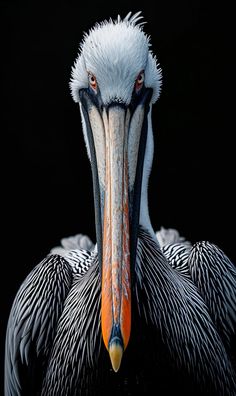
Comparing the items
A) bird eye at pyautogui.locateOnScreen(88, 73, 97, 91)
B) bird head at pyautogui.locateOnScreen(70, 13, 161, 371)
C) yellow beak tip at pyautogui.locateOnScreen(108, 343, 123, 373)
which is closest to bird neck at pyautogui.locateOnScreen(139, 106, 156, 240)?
bird head at pyautogui.locateOnScreen(70, 13, 161, 371)

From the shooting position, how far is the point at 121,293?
2324 mm

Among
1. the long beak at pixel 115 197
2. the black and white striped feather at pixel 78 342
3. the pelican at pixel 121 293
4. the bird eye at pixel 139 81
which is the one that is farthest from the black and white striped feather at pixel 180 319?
the bird eye at pixel 139 81

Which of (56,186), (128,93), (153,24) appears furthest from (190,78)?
(128,93)

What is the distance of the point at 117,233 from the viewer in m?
2.37

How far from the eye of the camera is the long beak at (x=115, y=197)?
2301mm

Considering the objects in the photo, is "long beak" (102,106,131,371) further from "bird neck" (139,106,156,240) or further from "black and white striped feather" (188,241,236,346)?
"black and white striped feather" (188,241,236,346)

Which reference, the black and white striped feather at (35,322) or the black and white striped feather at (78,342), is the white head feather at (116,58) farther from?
the black and white striped feather at (35,322)

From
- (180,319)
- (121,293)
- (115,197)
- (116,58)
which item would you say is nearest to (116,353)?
(121,293)

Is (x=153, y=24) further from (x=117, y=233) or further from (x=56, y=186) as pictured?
(x=117, y=233)

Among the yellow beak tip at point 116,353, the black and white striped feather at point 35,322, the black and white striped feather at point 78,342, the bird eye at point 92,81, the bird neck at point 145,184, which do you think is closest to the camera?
the yellow beak tip at point 116,353

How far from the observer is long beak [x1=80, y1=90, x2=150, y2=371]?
230cm

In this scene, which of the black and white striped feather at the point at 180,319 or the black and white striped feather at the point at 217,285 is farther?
the black and white striped feather at the point at 217,285

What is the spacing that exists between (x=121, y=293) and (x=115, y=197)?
0.28 meters

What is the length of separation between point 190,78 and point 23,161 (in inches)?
39.0
